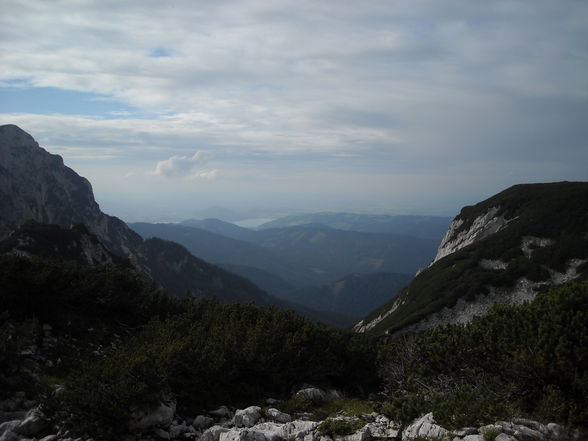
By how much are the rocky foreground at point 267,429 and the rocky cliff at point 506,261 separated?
4549 centimetres

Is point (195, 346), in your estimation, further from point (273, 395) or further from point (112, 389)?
point (112, 389)

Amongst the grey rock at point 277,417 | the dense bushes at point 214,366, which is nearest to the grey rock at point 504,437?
the grey rock at point 277,417

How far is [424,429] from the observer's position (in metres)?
9.72

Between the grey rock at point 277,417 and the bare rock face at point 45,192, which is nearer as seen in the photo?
the grey rock at point 277,417

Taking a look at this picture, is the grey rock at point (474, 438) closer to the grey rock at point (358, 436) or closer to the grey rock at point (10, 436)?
the grey rock at point (358, 436)

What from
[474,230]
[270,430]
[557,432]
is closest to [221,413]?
[270,430]

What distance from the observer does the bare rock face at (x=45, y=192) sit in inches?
5487

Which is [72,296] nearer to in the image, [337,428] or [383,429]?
[337,428]

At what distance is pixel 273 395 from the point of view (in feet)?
52.4

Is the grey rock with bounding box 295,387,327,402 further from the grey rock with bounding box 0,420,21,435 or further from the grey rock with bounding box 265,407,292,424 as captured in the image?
the grey rock with bounding box 0,420,21,435

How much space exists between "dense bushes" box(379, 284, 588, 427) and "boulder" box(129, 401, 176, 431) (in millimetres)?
6300

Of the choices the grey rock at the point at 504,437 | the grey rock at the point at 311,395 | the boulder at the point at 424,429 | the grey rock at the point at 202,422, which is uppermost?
the grey rock at the point at 504,437

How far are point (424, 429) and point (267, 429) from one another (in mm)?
4215

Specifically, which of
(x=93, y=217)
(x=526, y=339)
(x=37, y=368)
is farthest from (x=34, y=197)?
(x=526, y=339)
